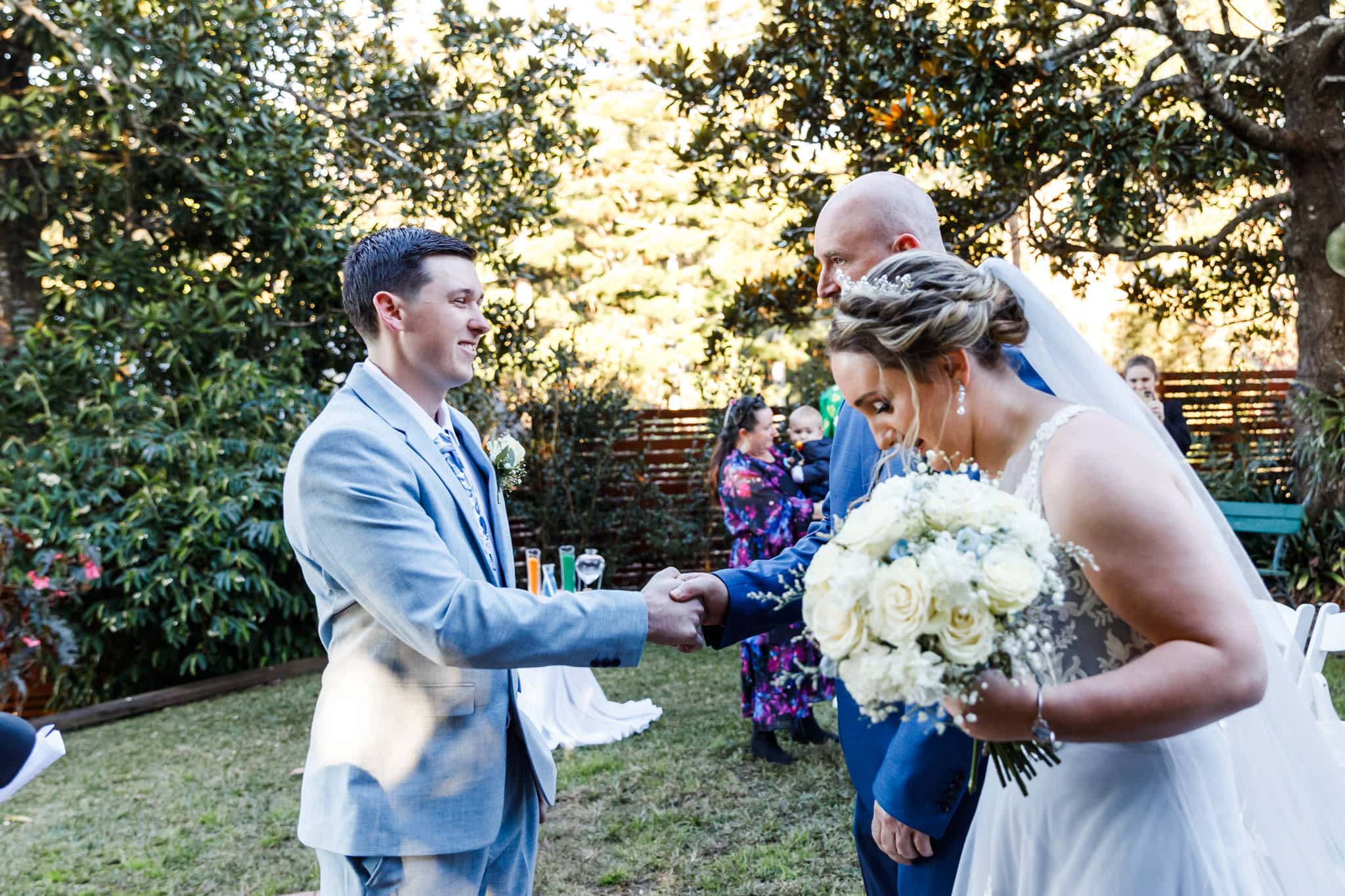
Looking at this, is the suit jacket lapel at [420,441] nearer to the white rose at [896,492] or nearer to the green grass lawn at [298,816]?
Answer: the white rose at [896,492]

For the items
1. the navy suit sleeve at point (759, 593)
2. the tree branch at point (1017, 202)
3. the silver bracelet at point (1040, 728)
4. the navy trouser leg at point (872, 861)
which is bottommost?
the navy trouser leg at point (872, 861)

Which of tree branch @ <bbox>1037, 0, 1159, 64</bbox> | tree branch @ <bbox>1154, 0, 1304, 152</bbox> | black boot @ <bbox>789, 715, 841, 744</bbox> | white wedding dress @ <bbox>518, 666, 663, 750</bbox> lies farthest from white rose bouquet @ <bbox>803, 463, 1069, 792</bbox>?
tree branch @ <bbox>1037, 0, 1159, 64</bbox>

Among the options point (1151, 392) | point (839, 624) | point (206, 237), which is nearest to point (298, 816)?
point (839, 624)

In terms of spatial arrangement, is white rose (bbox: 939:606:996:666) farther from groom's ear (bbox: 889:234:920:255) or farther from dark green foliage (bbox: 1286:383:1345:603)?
dark green foliage (bbox: 1286:383:1345:603)

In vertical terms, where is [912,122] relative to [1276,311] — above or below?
above

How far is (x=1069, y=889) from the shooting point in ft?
5.88

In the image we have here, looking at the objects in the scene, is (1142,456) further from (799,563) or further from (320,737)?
(320,737)

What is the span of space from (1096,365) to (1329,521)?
27.3ft

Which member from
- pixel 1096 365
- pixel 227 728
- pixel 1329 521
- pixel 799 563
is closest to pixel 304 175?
pixel 227 728

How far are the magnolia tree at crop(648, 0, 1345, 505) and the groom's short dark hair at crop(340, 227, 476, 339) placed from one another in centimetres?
560

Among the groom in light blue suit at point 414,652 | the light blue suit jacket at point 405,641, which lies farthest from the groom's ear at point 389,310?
the light blue suit jacket at point 405,641

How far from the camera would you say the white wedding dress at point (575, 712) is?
22.1ft

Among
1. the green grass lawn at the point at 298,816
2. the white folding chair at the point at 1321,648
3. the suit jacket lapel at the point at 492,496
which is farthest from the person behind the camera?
the green grass lawn at the point at 298,816

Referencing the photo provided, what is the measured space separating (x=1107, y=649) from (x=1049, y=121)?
262 inches
